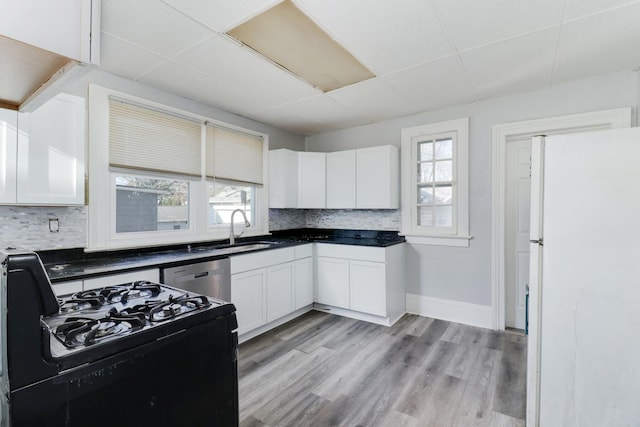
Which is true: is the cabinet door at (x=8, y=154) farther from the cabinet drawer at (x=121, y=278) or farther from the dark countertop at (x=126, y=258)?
the cabinet drawer at (x=121, y=278)

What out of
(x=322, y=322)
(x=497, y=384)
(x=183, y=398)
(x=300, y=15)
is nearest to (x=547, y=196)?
(x=497, y=384)

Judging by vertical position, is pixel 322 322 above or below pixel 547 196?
below

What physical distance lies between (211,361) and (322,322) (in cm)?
240

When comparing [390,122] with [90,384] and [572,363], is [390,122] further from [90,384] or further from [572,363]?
[90,384]

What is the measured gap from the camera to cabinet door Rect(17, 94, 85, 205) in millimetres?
1901

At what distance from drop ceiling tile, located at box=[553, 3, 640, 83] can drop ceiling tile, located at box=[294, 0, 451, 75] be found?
2.63 ft

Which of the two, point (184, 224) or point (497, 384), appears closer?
point (497, 384)

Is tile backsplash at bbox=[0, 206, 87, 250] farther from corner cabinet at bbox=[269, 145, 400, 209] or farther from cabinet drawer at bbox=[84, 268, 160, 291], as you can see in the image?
corner cabinet at bbox=[269, 145, 400, 209]

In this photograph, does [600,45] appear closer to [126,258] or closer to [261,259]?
[261,259]

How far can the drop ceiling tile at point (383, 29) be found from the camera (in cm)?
177

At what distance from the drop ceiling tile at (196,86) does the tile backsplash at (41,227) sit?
1.24m

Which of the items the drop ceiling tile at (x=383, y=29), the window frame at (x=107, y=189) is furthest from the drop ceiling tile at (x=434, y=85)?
the window frame at (x=107, y=189)

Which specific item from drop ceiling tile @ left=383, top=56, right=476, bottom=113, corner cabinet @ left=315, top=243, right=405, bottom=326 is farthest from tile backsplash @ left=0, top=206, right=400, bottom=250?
drop ceiling tile @ left=383, top=56, right=476, bottom=113

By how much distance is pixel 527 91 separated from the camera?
3018mm
